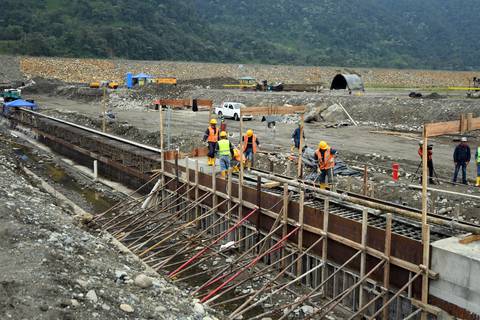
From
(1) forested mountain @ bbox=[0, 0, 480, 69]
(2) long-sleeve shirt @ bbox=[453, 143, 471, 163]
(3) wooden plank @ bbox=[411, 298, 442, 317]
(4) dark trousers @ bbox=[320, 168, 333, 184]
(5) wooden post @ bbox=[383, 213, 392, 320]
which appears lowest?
(3) wooden plank @ bbox=[411, 298, 442, 317]

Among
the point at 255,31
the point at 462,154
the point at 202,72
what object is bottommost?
the point at 462,154

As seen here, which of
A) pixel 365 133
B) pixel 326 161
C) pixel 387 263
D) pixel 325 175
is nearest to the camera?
pixel 387 263

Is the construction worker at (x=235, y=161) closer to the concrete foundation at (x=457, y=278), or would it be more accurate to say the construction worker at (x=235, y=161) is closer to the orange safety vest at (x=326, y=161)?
the orange safety vest at (x=326, y=161)

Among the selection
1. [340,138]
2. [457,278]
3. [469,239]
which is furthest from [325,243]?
[340,138]

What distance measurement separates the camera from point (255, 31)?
146250 millimetres

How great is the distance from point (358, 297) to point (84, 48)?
90.5 m

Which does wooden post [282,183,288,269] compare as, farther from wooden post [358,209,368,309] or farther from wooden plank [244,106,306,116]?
wooden post [358,209,368,309]

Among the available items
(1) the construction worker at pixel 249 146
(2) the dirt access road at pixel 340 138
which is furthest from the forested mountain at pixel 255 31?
(1) the construction worker at pixel 249 146

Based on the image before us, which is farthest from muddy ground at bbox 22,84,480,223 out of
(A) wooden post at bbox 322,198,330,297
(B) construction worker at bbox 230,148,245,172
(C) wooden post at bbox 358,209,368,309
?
(A) wooden post at bbox 322,198,330,297

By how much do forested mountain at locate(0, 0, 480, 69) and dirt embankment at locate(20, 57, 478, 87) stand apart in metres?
16.1

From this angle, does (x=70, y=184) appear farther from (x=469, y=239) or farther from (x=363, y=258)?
(x=469, y=239)

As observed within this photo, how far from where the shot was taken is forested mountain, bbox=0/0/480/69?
322ft

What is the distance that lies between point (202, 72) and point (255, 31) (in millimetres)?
72570

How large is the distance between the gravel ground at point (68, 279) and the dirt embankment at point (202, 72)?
204 feet
